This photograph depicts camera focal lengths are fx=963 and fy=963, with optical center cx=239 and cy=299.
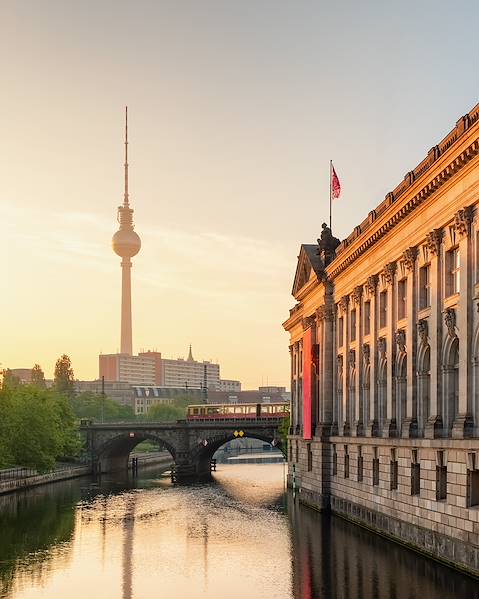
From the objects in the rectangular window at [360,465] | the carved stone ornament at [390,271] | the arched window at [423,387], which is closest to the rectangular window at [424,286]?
the arched window at [423,387]

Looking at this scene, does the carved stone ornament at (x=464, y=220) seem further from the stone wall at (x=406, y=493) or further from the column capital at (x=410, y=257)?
the stone wall at (x=406, y=493)

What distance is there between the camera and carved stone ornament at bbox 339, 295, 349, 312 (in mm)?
83375

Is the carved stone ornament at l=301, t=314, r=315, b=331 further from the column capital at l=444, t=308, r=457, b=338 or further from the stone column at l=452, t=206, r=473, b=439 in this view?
the stone column at l=452, t=206, r=473, b=439

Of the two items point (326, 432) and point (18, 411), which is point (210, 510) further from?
point (18, 411)

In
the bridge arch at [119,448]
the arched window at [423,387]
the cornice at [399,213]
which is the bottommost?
the bridge arch at [119,448]

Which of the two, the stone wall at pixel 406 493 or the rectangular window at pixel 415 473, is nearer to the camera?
the stone wall at pixel 406 493

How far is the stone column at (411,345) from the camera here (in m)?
60.3

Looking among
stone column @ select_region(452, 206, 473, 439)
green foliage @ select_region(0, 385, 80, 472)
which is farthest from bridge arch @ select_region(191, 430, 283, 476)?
stone column @ select_region(452, 206, 473, 439)

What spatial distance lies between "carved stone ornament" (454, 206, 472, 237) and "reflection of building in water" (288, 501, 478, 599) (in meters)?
17.5

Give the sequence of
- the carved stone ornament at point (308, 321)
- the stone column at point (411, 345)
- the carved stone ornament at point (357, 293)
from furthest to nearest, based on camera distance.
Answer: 1. the carved stone ornament at point (308, 321)
2. the carved stone ornament at point (357, 293)
3. the stone column at point (411, 345)

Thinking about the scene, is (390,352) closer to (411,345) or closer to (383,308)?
(383,308)

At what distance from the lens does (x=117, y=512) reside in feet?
292

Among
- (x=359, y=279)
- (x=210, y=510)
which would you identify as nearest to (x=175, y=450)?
(x=210, y=510)

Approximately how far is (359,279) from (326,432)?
17333 millimetres
